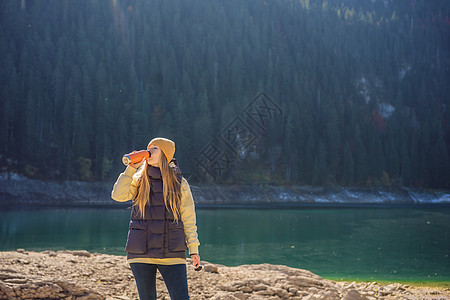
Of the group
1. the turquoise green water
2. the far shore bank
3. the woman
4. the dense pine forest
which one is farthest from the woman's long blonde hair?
the dense pine forest

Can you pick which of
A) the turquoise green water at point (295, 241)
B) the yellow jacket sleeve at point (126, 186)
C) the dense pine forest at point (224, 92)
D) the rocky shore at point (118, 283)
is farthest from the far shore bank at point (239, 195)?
the yellow jacket sleeve at point (126, 186)

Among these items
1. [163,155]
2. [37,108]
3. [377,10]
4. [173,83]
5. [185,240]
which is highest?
[377,10]

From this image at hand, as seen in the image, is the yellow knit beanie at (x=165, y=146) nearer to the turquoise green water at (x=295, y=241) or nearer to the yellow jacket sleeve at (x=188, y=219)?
the yellow jacket sleeve at (x=188, y=219)

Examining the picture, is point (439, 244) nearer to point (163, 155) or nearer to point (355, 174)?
point (163, 155)

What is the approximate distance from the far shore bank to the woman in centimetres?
3072

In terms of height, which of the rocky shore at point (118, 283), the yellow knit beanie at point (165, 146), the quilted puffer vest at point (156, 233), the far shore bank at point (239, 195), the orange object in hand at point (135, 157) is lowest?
the far shore bank at point (239, 195)

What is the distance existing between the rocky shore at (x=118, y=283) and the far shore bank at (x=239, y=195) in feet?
89.2

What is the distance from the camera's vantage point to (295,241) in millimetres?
20125

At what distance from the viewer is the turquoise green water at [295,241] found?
46.4 ft

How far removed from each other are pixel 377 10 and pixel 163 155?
12888 centimetres

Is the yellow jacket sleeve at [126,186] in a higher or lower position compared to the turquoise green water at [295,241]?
higher

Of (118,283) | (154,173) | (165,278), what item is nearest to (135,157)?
(154,173)

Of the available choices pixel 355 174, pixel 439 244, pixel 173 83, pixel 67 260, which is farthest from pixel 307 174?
pixel 67 260

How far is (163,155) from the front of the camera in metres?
3.59
